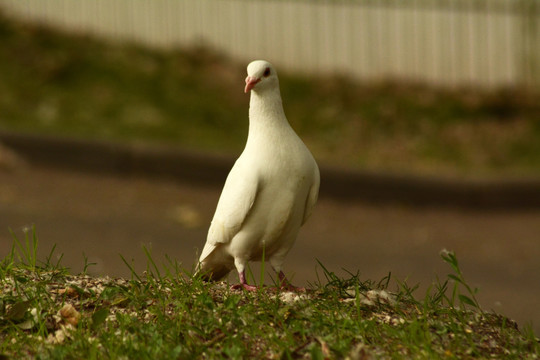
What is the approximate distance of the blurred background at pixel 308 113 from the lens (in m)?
9.42

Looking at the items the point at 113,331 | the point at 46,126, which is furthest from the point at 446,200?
the point at 113,331

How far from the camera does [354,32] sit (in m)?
12.9

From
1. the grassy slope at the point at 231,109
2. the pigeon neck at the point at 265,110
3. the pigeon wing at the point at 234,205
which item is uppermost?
the pigeon neck at the point at 265,110

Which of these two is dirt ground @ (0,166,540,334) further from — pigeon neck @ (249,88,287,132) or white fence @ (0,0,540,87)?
pigeon neck @ (249,88,287,132)

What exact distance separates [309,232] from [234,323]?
5907mm

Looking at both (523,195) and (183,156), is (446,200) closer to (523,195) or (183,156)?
(523,195)

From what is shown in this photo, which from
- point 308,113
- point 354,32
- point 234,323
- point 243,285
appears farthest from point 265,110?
point 354,32

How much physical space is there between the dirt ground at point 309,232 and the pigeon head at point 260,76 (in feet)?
11.0

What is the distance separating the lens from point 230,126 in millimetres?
11977

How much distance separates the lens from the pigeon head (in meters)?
4.45

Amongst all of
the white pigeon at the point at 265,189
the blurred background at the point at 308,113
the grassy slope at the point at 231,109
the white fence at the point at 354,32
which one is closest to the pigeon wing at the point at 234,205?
the white pigeon at the point at 265,189

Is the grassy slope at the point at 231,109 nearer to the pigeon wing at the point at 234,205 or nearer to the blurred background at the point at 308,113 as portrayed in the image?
the blurred background at the point at 308,113

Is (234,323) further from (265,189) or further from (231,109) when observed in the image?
(231,109)

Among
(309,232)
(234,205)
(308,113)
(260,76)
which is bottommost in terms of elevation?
(309,232)
